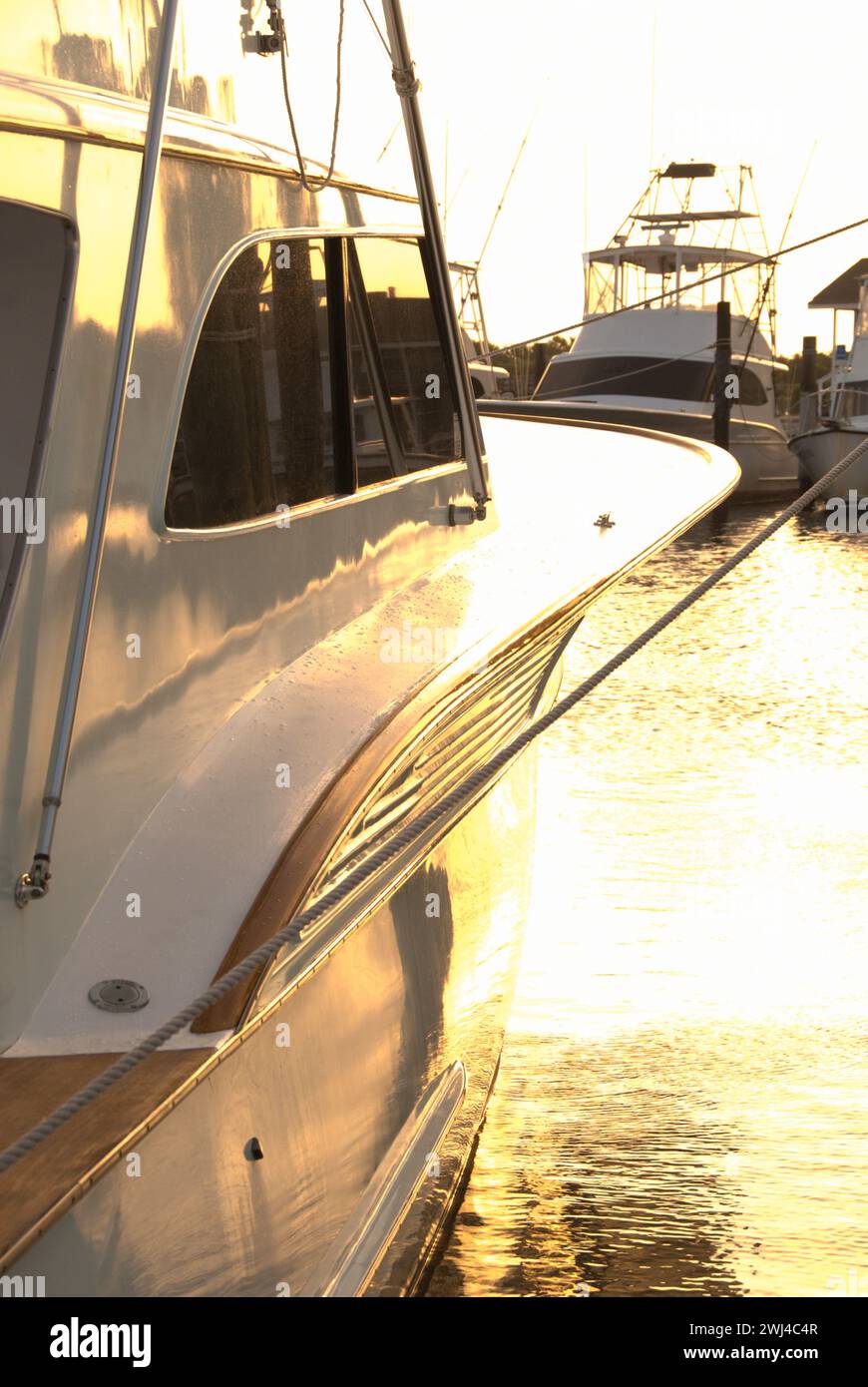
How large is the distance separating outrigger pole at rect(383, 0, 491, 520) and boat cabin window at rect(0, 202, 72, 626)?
120cm

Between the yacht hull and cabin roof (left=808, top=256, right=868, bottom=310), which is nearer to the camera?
the yacht hull

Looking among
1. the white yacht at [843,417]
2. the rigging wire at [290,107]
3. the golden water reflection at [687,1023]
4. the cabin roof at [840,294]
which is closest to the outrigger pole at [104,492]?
the rigging wire at [290,107]

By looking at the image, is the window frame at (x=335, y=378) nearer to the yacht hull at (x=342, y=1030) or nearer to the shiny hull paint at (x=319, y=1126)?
the yacht hull at (x=342, y=1030)

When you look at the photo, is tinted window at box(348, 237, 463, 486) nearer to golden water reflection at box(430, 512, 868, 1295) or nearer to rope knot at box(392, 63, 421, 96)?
rope knot at box(392, 63, 421, 96)

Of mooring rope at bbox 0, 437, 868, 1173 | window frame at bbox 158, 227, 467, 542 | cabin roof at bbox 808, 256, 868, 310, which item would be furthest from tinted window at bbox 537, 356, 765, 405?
mooring rope at bbox 0, 437, 868, 1173

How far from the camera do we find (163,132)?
2.31 metres

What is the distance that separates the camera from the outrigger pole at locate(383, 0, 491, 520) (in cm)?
308

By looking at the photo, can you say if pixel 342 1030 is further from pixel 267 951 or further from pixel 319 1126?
pixel 267 951

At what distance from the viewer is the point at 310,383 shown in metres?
2.96

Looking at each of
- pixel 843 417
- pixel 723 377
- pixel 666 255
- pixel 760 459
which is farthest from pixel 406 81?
pixel 666 255

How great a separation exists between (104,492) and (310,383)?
39.2 inches

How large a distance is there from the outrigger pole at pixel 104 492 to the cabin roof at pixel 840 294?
2703 centimetres

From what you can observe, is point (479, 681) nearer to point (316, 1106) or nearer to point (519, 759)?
point (316, 1106)
